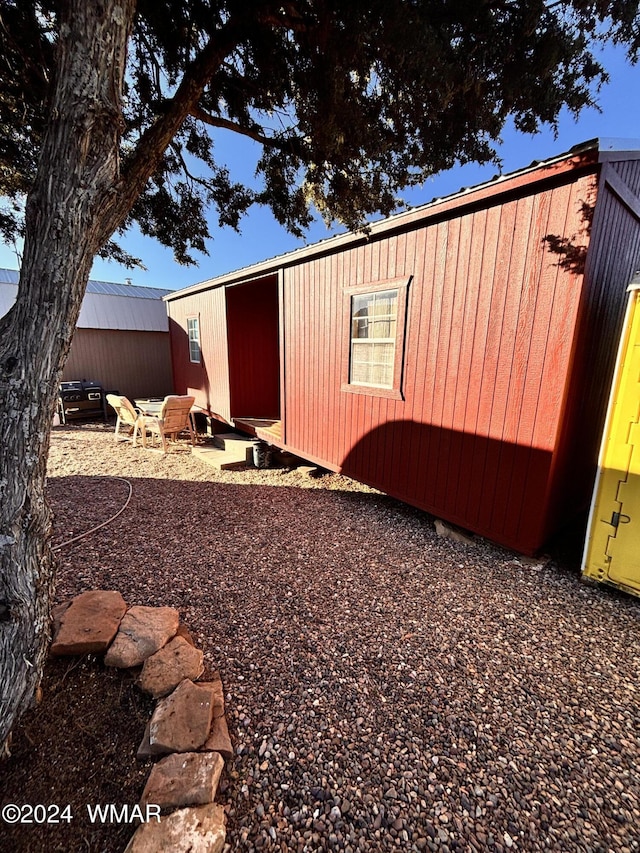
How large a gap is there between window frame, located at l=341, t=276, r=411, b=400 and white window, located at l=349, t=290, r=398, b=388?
1.3 inches

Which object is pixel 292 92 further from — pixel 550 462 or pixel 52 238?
pixel 550 462

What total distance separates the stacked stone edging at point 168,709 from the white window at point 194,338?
6.80 metres

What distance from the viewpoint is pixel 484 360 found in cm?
314

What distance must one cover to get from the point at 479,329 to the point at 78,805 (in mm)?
3664

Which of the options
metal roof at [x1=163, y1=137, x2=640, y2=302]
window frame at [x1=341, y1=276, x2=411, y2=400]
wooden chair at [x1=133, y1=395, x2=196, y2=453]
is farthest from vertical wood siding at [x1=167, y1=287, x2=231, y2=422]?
window frame at [x1=341, y1=276, x2=411, y2=400]

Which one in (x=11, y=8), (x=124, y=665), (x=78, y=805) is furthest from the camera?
(x=11, y=8)

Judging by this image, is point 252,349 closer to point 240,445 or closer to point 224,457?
point 240,445

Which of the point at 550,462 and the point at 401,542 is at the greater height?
the point at 550,462

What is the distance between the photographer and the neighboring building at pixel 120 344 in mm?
11234

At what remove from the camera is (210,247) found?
3.76 metres

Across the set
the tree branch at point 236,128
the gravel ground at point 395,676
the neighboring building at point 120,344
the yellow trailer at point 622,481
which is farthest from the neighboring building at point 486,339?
the neighboring building at point 120,344

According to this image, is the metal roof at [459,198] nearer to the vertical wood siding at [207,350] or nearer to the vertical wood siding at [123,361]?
the vertical wood siding at [207,350]

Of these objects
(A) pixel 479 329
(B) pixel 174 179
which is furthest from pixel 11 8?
(A) pixel 479 329

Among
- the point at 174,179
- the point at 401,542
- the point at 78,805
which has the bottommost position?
the point at 401,542
